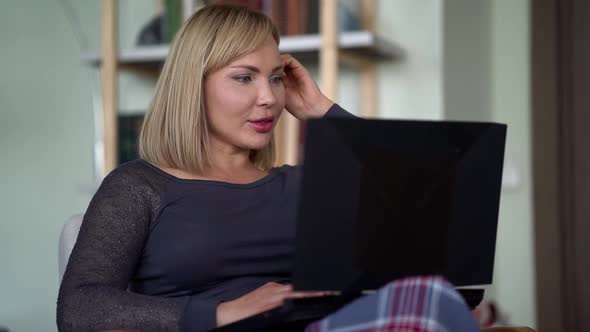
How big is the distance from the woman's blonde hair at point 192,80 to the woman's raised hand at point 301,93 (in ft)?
0.60

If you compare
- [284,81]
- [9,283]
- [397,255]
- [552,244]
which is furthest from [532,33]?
[9,283]

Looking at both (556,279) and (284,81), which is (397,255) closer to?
(284,81)

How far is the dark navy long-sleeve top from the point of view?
4.00ft

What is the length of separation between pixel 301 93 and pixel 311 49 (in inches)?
30.4

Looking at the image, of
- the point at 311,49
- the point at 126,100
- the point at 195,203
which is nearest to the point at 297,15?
the point at 311,49

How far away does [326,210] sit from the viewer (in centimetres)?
100

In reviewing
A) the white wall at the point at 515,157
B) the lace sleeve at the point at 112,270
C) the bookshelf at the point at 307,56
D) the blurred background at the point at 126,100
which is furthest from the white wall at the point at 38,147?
the lace sleeve at the point at 112,270

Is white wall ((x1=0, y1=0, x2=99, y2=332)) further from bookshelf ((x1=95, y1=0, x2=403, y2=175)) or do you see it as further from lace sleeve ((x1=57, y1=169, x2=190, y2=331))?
lace sleeve ((x1=57, y1=169, x2=190, y2=331))

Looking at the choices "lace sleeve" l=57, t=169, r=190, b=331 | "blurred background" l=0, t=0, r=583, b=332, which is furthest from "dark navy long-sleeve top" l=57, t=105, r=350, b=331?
"blurred background" l=0, t=0, r=583, b=332

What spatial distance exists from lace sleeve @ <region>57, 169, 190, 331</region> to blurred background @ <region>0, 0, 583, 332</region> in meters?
1.29

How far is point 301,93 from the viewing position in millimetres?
1719

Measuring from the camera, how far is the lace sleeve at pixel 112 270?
121cm

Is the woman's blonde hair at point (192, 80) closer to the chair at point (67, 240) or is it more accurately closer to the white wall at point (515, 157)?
the chair at point (67, 240)

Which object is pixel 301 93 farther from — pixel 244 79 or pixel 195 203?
pixel 195 203
